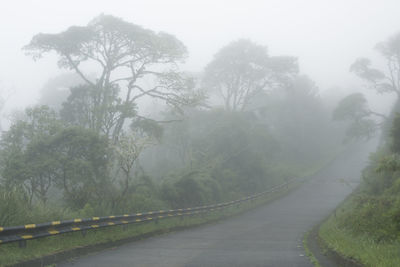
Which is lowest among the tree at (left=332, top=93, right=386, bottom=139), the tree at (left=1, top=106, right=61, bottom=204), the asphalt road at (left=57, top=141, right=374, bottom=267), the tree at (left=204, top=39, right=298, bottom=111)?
the asphalt road at (left=57, top=141, right=374, bottom=267)

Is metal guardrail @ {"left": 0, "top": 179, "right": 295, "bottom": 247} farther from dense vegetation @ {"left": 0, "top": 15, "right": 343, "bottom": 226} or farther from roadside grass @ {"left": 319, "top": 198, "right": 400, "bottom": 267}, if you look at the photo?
roadside grass @ {"left": 319, "top": 198, "right": 400, "bottom": 267}

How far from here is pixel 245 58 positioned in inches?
1811

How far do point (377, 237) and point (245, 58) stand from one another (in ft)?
121

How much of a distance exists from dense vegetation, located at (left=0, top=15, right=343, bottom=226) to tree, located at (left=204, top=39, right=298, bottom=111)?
0.11m

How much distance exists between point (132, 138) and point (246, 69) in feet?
88.8

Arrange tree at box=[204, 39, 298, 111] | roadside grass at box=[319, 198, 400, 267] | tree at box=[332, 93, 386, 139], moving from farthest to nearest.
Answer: tree at box=[204, 39, 298, 111]
tree at box=[332, 93, 386, 139]
roadside grass at box=[319, 198, 400, 267]

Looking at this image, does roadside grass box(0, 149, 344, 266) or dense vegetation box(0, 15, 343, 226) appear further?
dense vegetation box(0, 15, 343, 226)

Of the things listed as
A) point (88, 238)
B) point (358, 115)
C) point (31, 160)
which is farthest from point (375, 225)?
point (358, 115)

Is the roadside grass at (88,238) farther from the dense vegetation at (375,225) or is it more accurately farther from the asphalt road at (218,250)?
the dense vegetation at (375,225)

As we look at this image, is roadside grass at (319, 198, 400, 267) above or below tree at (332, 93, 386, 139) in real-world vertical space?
below

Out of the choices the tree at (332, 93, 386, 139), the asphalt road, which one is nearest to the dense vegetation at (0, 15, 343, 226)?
the asphalt road

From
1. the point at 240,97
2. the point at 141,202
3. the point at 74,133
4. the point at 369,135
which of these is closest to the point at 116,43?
the point at 74,133

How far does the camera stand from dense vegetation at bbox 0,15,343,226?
798 inches

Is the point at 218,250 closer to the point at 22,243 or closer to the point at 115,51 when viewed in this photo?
the point at 22,243
